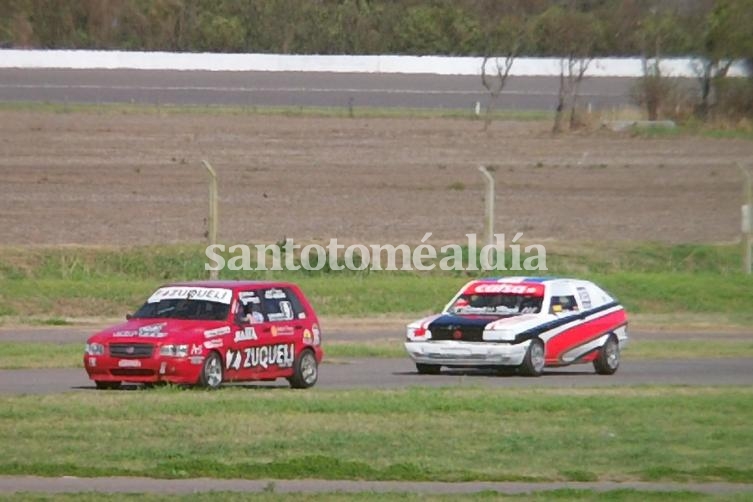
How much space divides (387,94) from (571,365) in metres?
55.6

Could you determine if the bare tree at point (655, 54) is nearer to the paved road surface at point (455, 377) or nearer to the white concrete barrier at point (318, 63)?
the white concrete barrier at point (318, 63)

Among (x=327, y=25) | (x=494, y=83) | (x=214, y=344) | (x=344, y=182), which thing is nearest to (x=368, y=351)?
(x=214, y=344)

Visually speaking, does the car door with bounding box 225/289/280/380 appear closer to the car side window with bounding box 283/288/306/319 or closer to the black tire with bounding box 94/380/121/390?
the car side window with bounding box 283/288/306/319

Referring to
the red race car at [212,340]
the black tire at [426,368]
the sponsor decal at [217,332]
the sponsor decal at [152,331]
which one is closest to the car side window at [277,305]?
the red race car at [212,340]

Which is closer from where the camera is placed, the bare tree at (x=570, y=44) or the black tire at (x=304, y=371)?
the black tire at (x=304, y=371)

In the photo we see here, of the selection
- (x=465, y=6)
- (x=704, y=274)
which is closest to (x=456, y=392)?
(x=704, y=274)

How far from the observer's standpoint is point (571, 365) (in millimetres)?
24500

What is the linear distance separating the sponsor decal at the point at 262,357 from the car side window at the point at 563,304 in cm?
414

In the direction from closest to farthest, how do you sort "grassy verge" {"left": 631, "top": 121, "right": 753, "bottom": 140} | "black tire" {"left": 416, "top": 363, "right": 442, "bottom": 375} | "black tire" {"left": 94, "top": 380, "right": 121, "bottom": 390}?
1. "black tire" {"left": 94, "top": 380, "right": 121, "bottom": 390}
2. "black tire" {"left": 416, "top": 363, "right": 442, "bottom": 375}
3. "grassy verge" {"left": 631, "top": 121, "right": 753, "bottom": 140}

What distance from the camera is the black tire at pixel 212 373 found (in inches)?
768

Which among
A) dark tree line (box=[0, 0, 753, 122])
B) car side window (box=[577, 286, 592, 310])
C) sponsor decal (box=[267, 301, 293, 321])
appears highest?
dark tree line (box=[0, 0, 753, 122])

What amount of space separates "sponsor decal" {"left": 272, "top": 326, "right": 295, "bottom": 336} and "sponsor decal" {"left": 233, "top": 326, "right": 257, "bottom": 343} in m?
0.36

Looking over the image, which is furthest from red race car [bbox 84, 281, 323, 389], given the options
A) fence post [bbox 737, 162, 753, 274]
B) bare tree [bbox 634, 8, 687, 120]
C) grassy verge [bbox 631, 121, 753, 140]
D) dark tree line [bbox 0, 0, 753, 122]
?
dark tree line [bbox 0, 0, 753, 122]

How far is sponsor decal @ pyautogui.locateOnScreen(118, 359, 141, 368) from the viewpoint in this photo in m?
19.5
